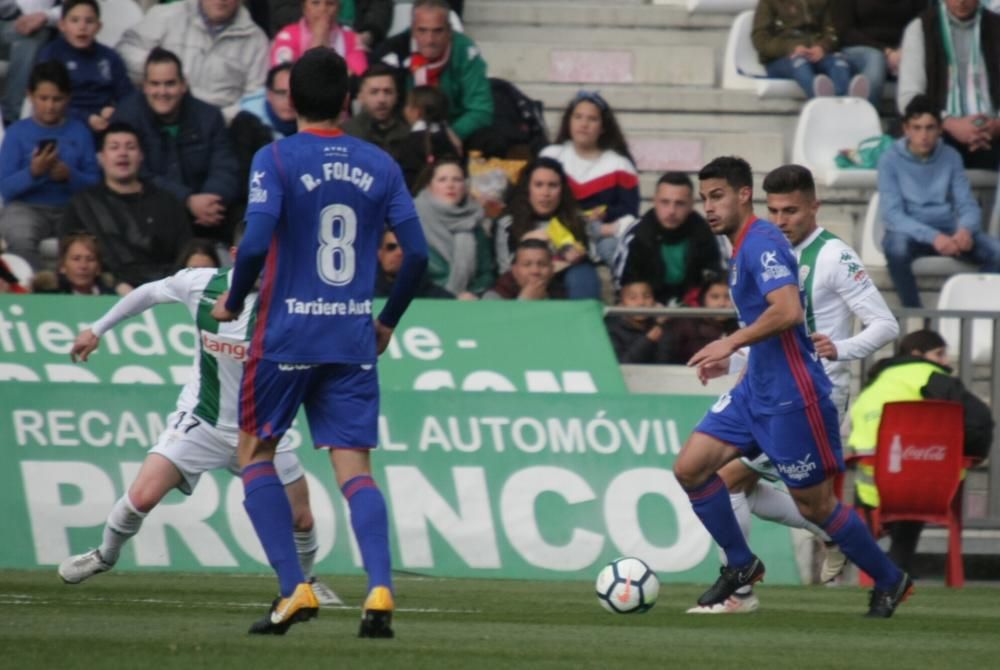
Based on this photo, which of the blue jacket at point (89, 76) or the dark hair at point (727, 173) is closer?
the dark hair at point (727, 173)

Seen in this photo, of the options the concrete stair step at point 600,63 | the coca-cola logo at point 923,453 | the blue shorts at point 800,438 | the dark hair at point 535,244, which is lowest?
the coca-cola logo at point 923,453

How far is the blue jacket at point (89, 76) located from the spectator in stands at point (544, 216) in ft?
10.0

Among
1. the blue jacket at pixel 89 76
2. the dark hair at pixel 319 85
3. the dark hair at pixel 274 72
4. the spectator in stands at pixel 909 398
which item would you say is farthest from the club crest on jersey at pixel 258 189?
the blue jacket at pixel 89 76

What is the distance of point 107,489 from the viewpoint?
494 inches

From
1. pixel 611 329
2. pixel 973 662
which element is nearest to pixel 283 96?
pixel 611 329

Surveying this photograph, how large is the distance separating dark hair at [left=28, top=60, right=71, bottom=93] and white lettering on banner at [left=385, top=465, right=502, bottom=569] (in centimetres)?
395

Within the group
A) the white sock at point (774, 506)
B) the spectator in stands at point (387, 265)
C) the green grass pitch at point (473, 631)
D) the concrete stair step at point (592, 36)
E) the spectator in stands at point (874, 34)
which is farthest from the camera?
the concrete stair step at point (592, 36)

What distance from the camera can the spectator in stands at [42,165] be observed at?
47.0 ft

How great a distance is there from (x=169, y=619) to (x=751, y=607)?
118 inches

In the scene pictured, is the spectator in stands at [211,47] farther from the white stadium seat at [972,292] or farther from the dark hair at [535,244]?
the white stadium seat at [972,292]

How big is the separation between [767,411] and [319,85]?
288 centimetres

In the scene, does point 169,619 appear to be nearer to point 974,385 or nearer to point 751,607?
point 751,607

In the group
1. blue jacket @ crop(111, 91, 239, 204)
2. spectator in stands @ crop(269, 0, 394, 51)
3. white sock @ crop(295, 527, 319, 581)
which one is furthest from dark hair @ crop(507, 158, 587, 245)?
white sock @ crop(295, 527, 319, 581)

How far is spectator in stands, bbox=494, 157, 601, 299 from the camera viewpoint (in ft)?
48.1
